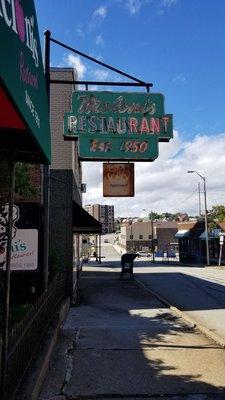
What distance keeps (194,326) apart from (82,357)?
4.37 metres

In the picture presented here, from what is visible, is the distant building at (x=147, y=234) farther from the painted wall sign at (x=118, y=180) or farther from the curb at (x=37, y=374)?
the curb at (x=37, y=374)

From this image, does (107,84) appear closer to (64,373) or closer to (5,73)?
(64,373)

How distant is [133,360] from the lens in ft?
28.3

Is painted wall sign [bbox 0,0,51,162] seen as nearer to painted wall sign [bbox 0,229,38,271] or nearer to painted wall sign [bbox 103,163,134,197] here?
painted wall sign [bbox 103,163,134,197]

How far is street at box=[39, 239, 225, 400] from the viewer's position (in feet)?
22.7

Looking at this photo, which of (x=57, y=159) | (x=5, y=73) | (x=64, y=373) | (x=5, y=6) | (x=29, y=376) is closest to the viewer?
(x=5, y=73)

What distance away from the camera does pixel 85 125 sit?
1195 centimetres

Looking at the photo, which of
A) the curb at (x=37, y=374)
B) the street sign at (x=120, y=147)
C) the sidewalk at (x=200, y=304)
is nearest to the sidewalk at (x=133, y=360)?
the curb at (x=37, y=374)

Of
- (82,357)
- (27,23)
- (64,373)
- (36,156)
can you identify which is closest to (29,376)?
(64,373)

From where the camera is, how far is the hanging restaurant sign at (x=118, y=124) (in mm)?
11742

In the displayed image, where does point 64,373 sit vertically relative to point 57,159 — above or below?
below

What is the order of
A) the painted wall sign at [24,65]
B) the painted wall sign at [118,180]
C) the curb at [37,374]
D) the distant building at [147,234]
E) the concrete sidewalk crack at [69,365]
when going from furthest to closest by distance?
the distant building at [147,234] → the painted wall sign at [118,180] → the concrete sidewalk crack at [69,365] → the curb at [37,374] → the painted wall sign at [24,65]

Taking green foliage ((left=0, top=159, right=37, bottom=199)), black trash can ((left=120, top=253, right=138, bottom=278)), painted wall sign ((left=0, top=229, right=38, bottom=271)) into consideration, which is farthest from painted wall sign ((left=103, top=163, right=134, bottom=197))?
black trash can ((left=120, top=253, right=138, bottom=278))

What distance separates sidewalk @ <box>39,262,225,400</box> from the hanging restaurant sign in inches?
170
